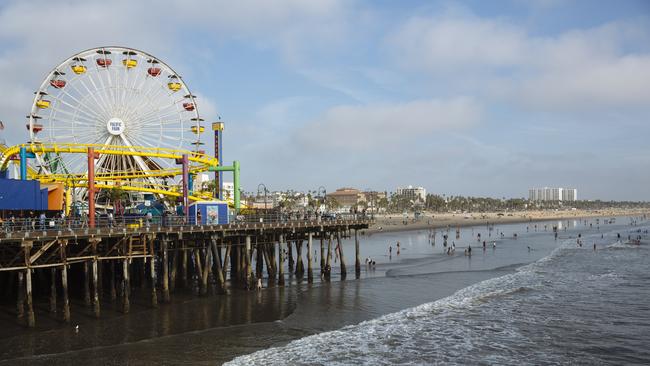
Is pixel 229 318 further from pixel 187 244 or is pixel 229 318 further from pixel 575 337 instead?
pixel 575 337

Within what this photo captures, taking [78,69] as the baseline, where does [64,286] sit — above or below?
below

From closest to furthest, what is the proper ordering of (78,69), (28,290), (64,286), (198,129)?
(28,290)
(64,286)
(78,69)
(198,129)

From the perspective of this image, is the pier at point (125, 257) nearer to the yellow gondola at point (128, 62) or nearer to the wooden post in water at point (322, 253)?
the wooden post in water at point (322, 253)

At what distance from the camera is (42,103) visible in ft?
143

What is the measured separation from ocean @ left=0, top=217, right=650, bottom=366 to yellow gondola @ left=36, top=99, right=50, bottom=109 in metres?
21.9

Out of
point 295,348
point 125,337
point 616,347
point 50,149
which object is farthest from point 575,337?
point 50,149

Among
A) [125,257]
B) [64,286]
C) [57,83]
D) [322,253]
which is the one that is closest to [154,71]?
[57,83]

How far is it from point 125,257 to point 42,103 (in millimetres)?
23557

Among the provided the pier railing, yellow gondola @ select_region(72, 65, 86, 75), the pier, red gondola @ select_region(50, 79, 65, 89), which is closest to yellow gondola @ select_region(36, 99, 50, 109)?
red gondola @ select_region(50, 79, 65, 89)

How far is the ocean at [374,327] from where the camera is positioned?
64.3 ft

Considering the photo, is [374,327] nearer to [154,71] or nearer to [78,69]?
[154,71]

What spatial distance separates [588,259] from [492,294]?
25550 mm

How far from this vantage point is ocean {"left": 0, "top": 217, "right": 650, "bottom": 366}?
64.3 ft

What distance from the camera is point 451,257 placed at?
5806 centimetres
